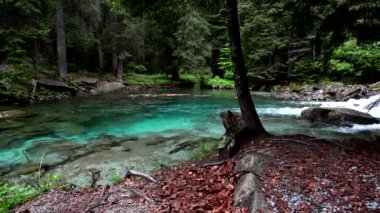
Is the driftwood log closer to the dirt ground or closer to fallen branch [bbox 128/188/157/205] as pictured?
the dirt ground

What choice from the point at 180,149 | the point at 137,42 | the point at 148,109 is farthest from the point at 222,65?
the point at 180,149

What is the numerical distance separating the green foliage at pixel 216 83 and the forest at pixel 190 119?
2920 mm

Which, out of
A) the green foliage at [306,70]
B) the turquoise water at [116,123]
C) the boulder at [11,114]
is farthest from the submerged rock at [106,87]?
the green foliage at [306,70]

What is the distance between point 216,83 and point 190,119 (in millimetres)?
19558

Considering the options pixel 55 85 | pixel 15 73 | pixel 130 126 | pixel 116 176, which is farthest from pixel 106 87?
pixel 116 176

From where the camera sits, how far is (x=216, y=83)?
3359 centimetres

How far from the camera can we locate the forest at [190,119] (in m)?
4.83

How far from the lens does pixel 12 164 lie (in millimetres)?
8352

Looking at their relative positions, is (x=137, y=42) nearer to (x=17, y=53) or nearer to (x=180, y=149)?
(x=17, y=53)

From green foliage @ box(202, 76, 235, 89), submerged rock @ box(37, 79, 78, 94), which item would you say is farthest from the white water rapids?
green foliage @ box(202, 76, 235, 89)

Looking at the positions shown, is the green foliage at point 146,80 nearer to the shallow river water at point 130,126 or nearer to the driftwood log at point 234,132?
the shallow river water at point 130,126

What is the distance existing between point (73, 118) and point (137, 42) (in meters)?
14.4

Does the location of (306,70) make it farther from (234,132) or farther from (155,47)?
(234,132)

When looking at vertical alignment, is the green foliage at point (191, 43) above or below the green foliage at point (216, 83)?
above
